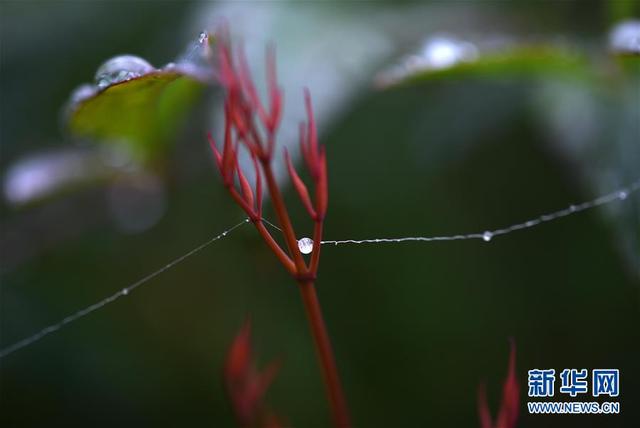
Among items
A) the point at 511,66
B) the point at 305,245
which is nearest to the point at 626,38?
the point at 511,66

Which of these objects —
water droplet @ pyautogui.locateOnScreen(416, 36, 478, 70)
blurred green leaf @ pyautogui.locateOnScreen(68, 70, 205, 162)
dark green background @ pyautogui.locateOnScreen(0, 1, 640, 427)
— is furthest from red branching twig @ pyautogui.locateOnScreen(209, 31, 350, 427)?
dark green background @ pyautogui.locateOnScreen(0, 1, 640, 427)

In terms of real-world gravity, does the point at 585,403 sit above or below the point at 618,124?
below

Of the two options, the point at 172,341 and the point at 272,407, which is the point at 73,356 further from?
the point at 272,407

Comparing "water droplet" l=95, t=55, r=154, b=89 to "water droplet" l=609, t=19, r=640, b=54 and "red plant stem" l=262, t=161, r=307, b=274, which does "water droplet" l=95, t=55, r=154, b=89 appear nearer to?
"red plant stem" l=262, t=161, r=307, b=274

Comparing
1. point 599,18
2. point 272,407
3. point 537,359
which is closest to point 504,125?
point 599,18

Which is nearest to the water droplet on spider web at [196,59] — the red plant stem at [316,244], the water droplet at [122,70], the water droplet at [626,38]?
the water droplet at [122,70]

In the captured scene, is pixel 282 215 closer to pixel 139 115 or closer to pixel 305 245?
pixel 305 245
